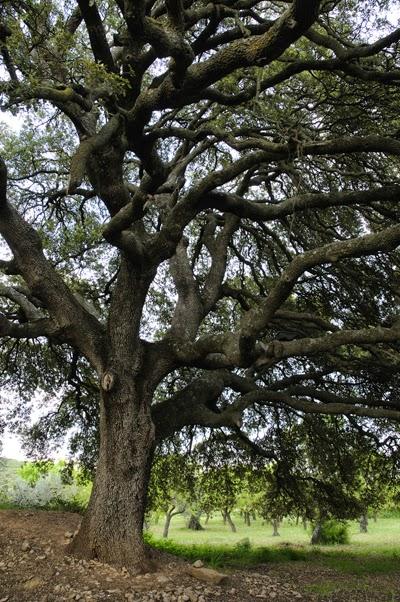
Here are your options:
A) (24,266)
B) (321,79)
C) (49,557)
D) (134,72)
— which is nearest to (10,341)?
(24,266)

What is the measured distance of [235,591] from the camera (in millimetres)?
6035

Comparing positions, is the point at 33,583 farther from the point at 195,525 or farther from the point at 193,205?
the point at 195,525

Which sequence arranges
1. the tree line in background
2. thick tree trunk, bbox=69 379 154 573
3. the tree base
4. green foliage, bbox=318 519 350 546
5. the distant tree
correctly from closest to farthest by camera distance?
the tree base → thick tree trunk, bbox=69 379 154 573 → the tree line in background → the distant tree → green foliage, bbox=318 519 350 546

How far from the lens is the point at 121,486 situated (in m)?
6.59

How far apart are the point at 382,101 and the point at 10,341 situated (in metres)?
9.65

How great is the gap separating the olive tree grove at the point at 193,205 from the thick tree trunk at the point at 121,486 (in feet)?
0.07

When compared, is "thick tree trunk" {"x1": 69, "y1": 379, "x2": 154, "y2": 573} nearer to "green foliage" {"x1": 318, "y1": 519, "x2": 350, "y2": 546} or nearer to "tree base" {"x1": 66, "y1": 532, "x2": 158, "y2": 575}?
"tree base" {"x1": 66, "y1": 532, "x2": 158, "y2": 575}

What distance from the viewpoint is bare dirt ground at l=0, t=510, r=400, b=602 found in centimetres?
522

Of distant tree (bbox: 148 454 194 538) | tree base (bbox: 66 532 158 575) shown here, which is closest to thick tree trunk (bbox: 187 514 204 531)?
distant tree (bbox: 148 454 194 538)

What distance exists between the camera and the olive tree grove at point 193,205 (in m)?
5.49

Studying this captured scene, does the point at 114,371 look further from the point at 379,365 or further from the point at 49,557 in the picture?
the point at 379,365

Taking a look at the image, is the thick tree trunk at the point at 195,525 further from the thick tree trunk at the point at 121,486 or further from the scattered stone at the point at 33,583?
the scattered stone at the point at 33,583

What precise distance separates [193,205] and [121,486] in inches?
149

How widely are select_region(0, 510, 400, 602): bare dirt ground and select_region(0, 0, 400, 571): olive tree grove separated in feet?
1.40
